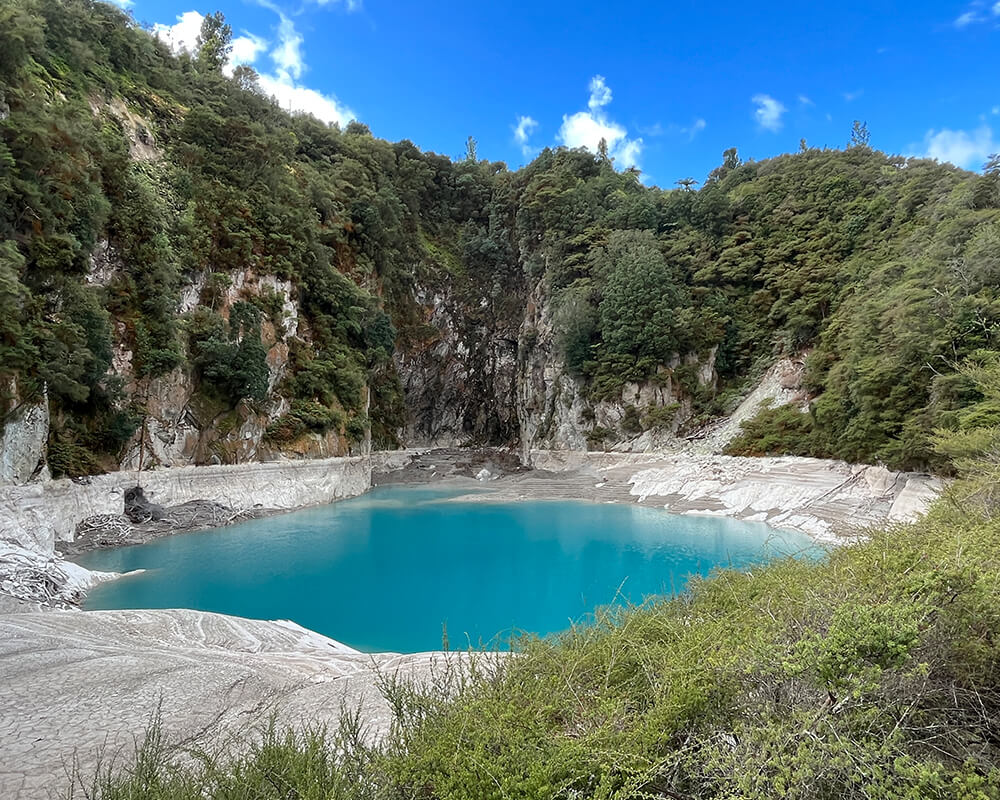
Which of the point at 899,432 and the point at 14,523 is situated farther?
the point at 899,432

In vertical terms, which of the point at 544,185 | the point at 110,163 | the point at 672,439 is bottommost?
the point at 672,439

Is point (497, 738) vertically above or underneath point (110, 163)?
underneath

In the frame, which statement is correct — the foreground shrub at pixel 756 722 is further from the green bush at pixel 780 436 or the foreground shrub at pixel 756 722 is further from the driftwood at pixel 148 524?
the green bush at pixel 780 436

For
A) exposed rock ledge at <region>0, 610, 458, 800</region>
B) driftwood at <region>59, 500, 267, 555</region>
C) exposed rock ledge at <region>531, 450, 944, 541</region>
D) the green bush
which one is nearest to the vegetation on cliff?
exposed rock ledge at <region>0, 610, 458, 800</region>

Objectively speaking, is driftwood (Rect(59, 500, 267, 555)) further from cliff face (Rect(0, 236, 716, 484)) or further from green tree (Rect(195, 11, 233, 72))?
green tree (Rect(195, 11, 233, 72))

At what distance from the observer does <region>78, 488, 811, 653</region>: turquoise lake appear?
10.3 m

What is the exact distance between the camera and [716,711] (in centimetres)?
301

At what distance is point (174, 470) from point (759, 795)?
2296cm

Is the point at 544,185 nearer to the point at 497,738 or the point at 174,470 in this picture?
the point at 174,470

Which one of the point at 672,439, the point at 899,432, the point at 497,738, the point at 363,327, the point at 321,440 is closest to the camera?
the point at 497,738

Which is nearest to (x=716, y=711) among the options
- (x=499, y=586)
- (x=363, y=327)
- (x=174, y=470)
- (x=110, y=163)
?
(x=499, y=586)

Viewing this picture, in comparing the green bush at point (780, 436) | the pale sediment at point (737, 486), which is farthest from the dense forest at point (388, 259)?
the pale sediment at point (737, 486)

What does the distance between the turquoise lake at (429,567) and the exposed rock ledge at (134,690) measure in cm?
170

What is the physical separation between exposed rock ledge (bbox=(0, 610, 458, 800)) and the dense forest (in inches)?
431
